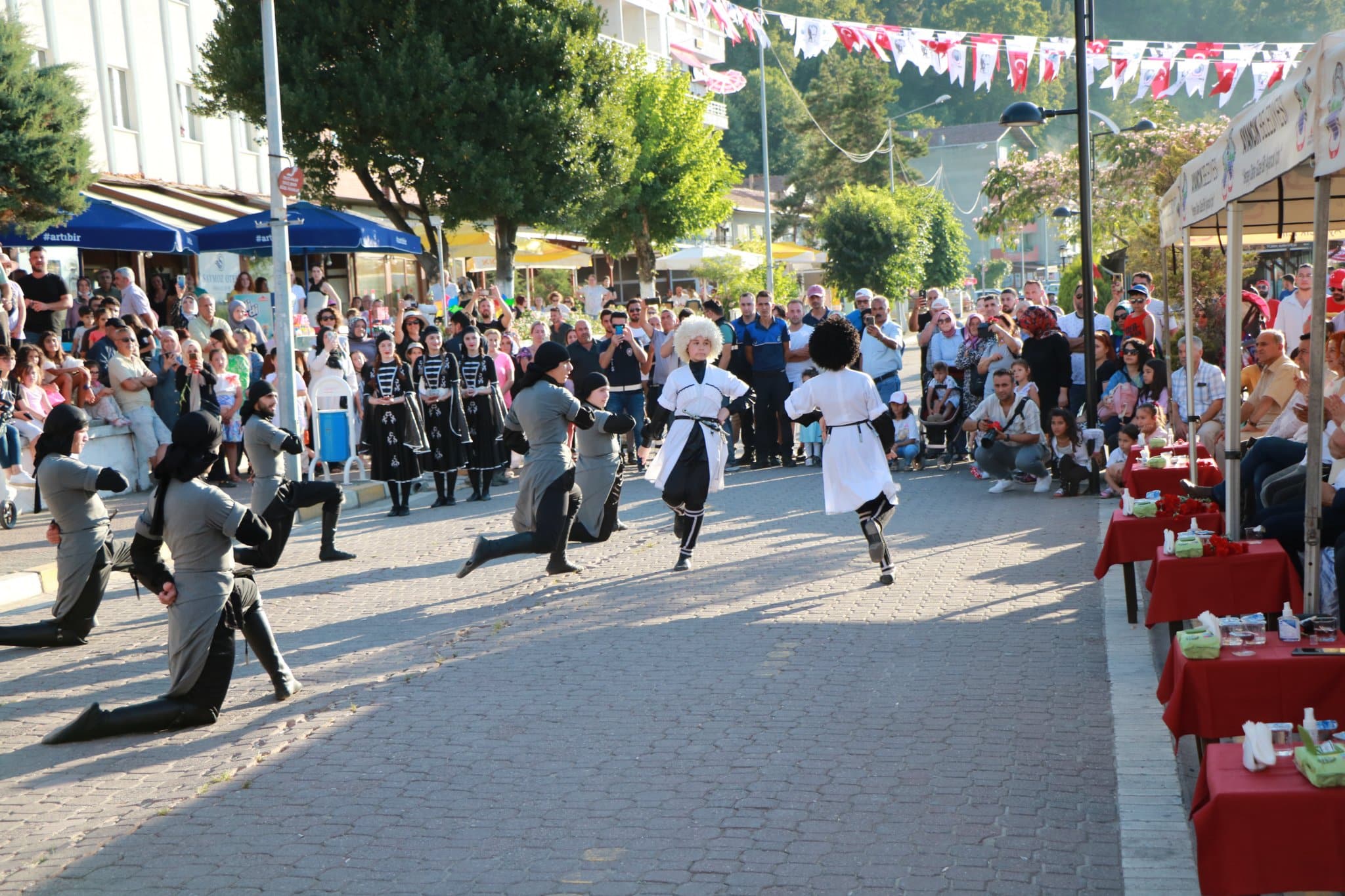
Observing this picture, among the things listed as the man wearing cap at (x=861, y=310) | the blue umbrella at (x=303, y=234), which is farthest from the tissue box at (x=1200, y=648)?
the blue umbrella at (x=303, y=234)

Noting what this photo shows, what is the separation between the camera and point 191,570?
23.1 ft

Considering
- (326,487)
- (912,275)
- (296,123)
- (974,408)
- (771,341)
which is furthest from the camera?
(912,275)

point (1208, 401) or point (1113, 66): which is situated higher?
point (1113, 66)

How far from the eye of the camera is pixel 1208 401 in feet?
40.1

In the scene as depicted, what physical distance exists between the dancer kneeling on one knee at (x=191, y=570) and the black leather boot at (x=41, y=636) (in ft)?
8.09

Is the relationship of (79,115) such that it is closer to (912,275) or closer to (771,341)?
(771,341)

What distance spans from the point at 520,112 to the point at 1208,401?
52.6ft

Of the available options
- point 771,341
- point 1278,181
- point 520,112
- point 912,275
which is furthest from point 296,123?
point 912,275

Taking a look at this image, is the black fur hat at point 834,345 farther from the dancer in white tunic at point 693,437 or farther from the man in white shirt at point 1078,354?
the man in white shirt at point 1078,354

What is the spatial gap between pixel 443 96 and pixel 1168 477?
58.1 feet

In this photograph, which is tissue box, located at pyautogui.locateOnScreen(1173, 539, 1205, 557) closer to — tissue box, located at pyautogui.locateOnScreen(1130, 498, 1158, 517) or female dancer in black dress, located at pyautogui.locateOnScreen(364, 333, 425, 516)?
tissue box, located at pyautogui.locateOnScreen(1130, 498, 1158, 517)

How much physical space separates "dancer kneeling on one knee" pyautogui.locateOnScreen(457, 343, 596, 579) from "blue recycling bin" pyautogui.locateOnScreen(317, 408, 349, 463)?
6.83m

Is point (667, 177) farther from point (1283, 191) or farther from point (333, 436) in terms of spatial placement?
point (1283, 191)

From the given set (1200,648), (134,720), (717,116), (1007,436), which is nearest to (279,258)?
(1007,436)
